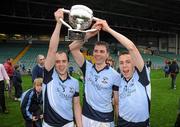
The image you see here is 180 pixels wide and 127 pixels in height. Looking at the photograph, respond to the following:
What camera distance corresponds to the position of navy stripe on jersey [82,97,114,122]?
14.6 feet

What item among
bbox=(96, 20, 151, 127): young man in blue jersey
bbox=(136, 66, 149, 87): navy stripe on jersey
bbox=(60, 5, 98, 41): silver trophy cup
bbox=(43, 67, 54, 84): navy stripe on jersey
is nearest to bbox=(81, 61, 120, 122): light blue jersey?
bbox=(96, 20, 151, 127): young man in blue jersey

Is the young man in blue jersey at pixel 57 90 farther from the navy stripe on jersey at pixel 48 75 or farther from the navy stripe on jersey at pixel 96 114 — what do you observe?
the navy stripe on jersey at pixel 96 114

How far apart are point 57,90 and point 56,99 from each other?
10 cm

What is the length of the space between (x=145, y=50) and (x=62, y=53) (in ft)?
176

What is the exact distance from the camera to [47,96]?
14.5ft

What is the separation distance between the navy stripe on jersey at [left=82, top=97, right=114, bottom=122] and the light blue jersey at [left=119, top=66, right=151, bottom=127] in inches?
5.9

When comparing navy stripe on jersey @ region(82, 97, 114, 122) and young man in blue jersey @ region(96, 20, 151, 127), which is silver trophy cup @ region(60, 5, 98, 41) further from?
navy stripe on jersey @ region(82, 97, 114, 122)

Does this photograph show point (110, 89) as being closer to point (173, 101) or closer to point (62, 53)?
point (62, 53)

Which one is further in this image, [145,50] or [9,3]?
[145,50]

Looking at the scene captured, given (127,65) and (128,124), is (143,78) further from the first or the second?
(128,124)

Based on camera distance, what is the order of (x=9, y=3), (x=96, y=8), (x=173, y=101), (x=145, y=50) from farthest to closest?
(x=145, y=50), (x=96, y=8), (x=9, y=3), (x=173, y=101)

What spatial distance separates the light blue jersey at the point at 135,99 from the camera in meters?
4.36

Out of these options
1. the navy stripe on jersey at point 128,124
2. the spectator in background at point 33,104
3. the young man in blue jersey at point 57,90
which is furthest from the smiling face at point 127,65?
the spectator in background at point 33,104

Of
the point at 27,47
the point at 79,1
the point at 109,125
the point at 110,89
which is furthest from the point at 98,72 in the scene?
the point at 27,47
